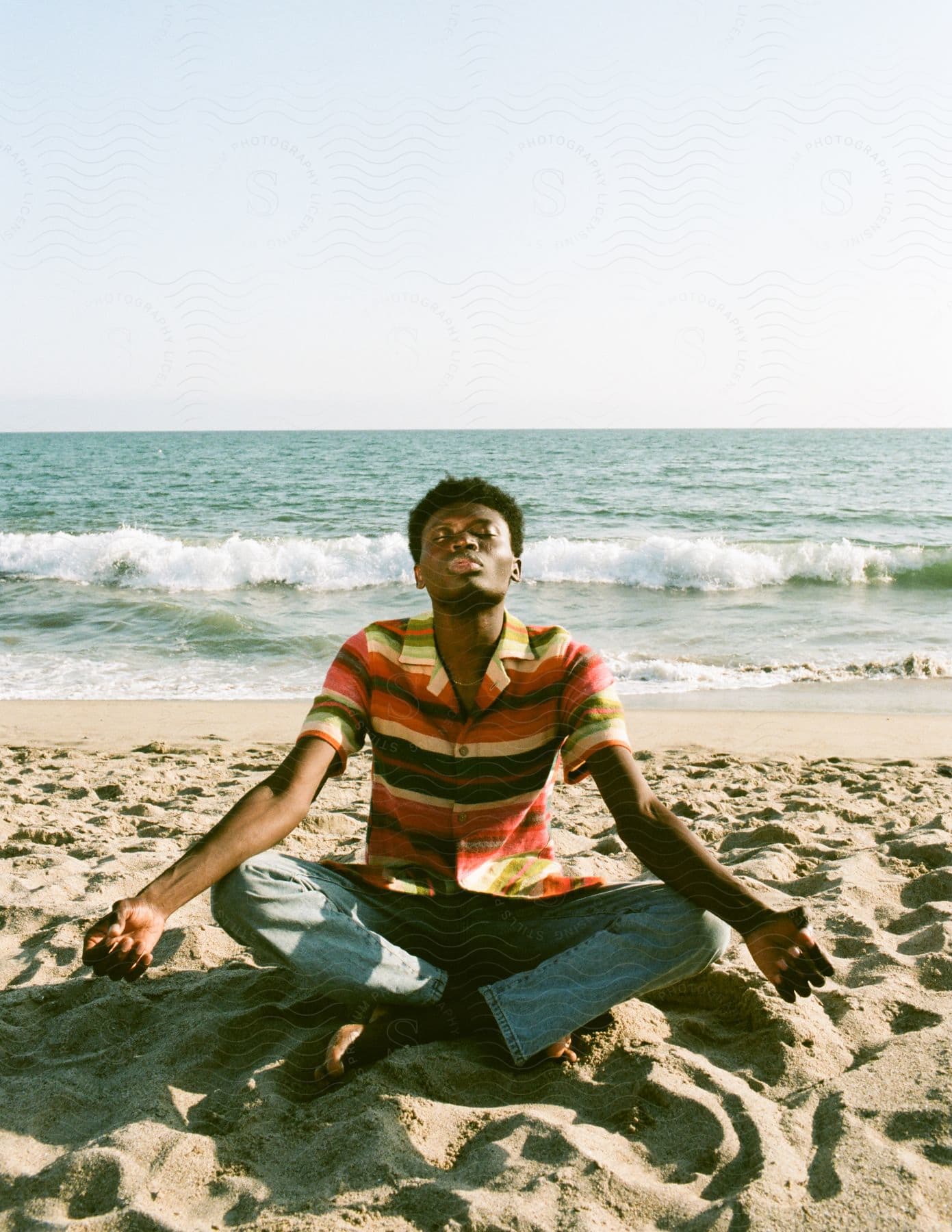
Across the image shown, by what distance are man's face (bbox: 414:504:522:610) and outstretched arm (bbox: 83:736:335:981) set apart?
52 centimetres

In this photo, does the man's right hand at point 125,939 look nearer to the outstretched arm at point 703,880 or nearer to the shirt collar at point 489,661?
the shirt collar at point 489,661

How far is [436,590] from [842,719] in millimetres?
5233

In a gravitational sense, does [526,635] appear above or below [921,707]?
above

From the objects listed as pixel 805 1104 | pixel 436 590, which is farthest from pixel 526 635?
pixel 805 1104

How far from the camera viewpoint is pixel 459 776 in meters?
2.60

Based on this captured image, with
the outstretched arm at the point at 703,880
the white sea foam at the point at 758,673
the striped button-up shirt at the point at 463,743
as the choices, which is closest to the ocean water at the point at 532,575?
the white sea foam at the point at 758,673

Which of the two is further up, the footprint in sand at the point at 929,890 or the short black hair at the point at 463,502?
the short black hair at the point at 463,502

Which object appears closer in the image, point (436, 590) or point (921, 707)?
point (436, 590)

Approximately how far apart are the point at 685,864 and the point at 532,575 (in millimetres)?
13221

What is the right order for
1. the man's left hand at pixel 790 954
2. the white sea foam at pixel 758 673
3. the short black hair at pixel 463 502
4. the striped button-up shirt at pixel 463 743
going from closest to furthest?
the man's left hand at pixel 790 954 < the striped button-up shirt at pixel 463 743 < the short black hair at pixel 463 502 < the white sea foam at pixel 758 673

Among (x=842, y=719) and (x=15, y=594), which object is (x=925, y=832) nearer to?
(x=842, y=719)

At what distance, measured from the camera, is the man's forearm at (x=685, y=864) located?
2324mm

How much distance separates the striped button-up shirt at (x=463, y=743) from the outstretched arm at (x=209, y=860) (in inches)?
4.0

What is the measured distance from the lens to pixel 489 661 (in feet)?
8.66
